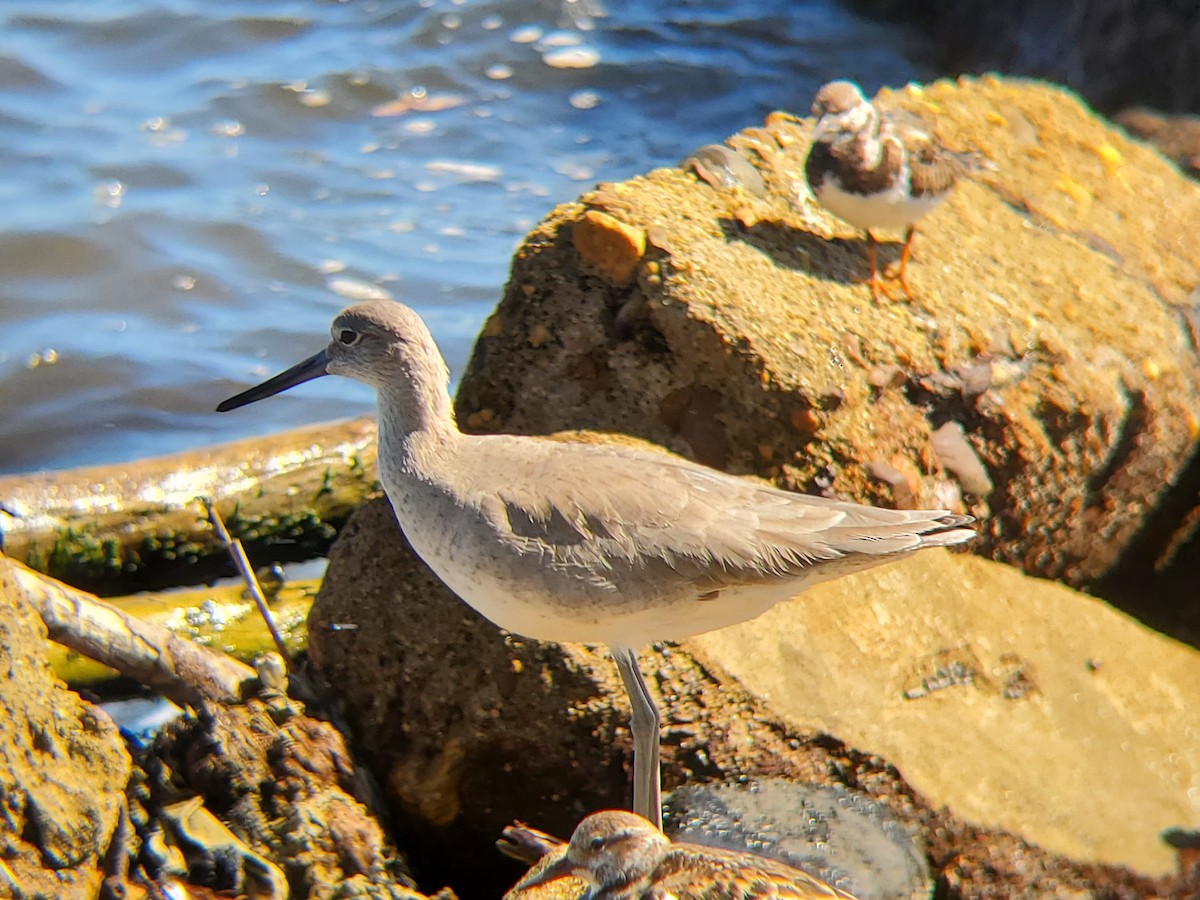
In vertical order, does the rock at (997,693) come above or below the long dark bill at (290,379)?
below

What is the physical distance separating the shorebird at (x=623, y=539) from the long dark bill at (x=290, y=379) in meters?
0.50

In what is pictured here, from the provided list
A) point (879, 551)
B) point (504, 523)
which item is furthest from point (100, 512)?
point (879, 551)

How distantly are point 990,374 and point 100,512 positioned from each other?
342 centimetres

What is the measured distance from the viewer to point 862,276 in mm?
5094

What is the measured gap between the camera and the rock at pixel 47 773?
330cm

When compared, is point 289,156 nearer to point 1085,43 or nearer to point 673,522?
point 1085,43

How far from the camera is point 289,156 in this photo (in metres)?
9.88

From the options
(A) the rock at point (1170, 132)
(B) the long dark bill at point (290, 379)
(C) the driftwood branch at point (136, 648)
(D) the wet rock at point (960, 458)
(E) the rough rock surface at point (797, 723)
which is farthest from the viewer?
(A) the rock at point (1170, 132)

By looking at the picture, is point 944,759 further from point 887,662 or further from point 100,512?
point 100,512

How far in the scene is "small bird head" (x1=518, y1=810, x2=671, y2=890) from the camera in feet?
10.8

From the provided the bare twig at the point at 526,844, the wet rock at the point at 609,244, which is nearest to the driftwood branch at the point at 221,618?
the bare twig at the point at 526,844

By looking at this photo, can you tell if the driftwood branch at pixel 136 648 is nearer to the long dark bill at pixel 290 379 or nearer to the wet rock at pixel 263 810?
the wet rock at pixel 263 810

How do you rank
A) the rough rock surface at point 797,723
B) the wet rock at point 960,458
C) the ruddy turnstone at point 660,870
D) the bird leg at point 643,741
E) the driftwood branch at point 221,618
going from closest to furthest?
1. the ruddy turnstone at point 660,870
2. the bird leg at point 643,741
3. the rough rock surface at point 797,723
4. the wet rock at point 960,458
5. the driftwood branch at point 221,618

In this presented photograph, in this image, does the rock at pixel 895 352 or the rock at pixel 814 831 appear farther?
the rock at pixel 895 352
